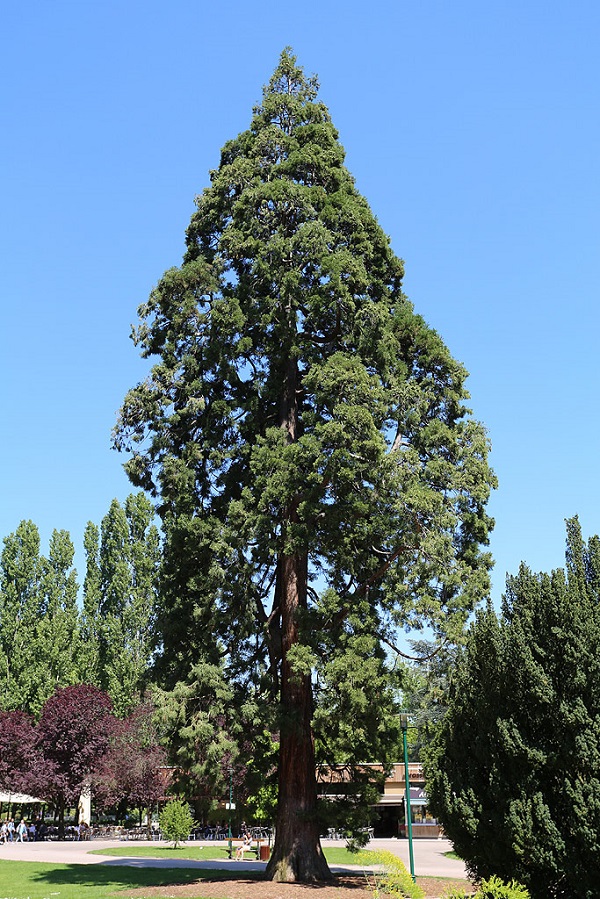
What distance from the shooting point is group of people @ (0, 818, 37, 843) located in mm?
37719

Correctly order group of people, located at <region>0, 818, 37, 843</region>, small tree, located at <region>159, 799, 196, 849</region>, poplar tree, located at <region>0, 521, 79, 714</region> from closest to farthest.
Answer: small tree, located at <region>159, 799, 196, 849</region> → group of people, located at <region>0, 818, 37, 843</region> → poplar tree, located at <region>0, 521, 79, 714</region>

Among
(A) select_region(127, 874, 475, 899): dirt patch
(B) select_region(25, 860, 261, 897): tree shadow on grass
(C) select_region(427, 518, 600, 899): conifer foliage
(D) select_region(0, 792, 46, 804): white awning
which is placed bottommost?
(D) select_region(0, 792, 46, 804): white awning

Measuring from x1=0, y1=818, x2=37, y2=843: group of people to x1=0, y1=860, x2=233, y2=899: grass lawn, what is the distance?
595 inches

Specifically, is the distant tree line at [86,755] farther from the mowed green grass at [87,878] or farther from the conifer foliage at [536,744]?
the conifer foliage at [536,744]

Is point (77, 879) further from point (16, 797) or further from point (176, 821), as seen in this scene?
point (16, 797)

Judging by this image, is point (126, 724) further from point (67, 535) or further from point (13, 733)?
point (67, 535)

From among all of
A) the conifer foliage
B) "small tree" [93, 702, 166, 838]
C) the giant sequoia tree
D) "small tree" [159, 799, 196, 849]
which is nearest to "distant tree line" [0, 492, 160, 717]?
"small tree" [93, 702, 166, 838]

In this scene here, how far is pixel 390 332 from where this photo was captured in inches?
789

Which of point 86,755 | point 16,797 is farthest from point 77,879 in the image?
point 16,797

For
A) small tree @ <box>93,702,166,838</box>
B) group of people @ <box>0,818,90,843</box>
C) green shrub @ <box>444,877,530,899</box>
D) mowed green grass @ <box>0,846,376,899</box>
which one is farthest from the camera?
group of people @ <box>0,818,90,843</box>

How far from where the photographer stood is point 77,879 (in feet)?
64.9

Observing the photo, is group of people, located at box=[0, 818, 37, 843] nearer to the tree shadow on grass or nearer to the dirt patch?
the tree shadow on grass

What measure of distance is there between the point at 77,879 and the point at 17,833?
84.6ft

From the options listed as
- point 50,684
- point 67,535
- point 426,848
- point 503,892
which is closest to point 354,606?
point 503,892
